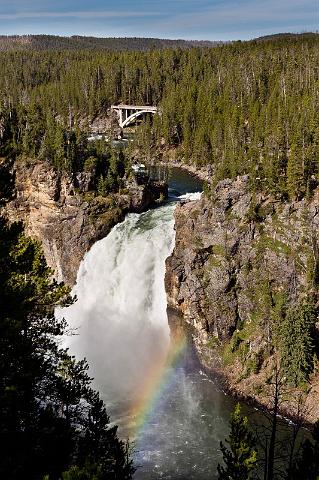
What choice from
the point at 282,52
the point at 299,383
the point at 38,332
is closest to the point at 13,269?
the point at 38,332

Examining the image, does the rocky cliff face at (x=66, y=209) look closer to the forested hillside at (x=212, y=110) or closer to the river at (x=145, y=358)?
the river at (x=145, y=358)

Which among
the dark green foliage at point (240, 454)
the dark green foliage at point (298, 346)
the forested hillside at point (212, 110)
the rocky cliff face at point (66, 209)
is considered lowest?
the dark green foliage at point (240, 454)

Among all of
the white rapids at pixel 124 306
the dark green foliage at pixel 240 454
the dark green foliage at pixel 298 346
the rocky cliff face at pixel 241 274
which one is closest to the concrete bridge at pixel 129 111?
the white rapids at pixel 124 306

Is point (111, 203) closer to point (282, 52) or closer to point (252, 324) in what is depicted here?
point (252, 324)

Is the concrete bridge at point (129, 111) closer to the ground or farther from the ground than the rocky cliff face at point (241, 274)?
farther from the ground

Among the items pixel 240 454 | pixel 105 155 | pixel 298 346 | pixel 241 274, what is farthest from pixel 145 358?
pixel 105 155

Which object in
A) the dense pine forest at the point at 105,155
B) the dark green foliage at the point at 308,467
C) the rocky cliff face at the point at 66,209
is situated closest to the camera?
the dense pine forest at the point at 105,155

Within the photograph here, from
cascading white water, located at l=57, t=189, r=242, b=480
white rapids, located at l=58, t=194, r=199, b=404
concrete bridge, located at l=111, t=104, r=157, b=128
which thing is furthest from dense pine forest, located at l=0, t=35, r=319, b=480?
concrete bridge, located at l=111, t=104, r=157, b=128

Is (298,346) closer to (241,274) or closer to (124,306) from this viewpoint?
(241,274)
